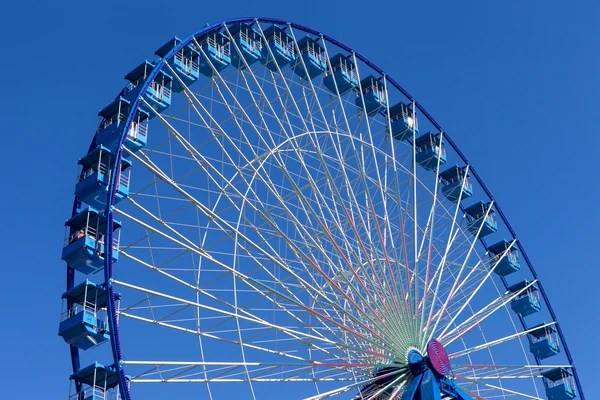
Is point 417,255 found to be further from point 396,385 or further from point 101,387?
point 101,387

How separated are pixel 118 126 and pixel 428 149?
37.5 ft

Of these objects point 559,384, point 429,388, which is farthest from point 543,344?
point 429,388

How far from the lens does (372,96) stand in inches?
1031

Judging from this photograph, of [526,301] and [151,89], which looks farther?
[526,301]

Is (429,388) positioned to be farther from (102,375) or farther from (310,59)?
(310,59)

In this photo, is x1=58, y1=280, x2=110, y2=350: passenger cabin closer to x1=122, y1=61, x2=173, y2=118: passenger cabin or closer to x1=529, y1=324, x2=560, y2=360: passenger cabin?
x1=122, y1=61, x2=173, y2=118: passenger cabin

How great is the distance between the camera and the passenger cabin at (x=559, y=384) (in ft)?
87.7

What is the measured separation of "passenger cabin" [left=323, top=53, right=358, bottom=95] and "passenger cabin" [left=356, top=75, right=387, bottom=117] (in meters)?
0.48

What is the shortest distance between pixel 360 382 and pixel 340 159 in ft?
18.2

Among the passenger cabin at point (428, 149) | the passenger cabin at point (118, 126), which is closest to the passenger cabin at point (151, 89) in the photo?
the passenger cabin at point (118, 126)

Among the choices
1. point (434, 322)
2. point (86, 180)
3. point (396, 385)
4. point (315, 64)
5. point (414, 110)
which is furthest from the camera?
point (414, 110)

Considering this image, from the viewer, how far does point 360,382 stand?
64.3 feet

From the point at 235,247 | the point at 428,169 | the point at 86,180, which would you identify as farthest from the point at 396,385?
the point at 428,169

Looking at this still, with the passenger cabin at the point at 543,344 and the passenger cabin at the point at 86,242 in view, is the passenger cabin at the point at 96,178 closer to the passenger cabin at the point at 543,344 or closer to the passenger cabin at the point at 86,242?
the passenger cabin at the point at 86,242
